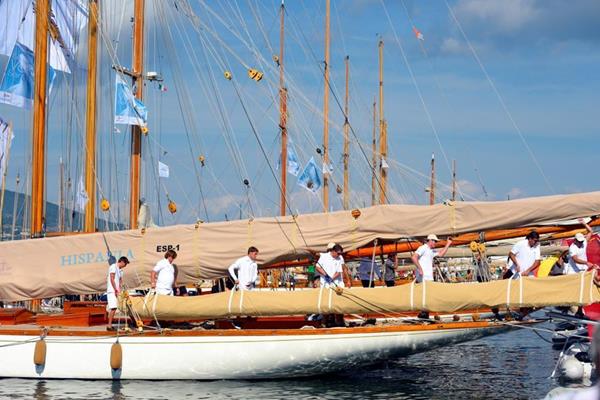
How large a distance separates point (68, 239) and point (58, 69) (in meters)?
11.0

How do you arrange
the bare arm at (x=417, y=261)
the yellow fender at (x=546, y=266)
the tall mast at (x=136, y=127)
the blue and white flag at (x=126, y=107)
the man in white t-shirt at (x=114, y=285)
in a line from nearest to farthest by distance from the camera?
the bare arm at (x=417, y=261) < the man in white t-shirt at (x=114, y=285) < the yellow fender at (x=546, y=266) < the tall mast at (x=136, y=127) < the blue and white flag at (x=126, y=107)

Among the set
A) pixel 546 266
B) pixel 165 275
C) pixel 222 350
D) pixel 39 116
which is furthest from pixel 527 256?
pixel 39 116

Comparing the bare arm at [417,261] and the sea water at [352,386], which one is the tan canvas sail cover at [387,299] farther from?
the sea water at [352,386]

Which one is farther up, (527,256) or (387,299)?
(527,256)

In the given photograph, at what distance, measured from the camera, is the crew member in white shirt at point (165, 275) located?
19.1 meters

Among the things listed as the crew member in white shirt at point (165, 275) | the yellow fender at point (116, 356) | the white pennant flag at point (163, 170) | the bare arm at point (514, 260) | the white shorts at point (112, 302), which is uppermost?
the white pennant flag at point (163, 170)

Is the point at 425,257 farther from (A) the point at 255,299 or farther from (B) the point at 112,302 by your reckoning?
(B) the point at 112,302

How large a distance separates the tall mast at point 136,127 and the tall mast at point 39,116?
2290 millimetres

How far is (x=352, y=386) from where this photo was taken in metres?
17.9

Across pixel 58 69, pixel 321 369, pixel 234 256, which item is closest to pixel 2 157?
pixel 58 69

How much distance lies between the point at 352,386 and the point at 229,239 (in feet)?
13.4

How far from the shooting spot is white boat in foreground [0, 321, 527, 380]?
17594 mm

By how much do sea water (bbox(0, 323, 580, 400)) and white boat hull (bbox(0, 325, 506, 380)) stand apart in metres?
0.23

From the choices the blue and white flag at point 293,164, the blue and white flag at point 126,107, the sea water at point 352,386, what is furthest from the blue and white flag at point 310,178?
the sea water at point 352,386
